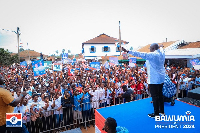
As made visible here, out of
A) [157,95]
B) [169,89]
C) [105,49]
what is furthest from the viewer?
[105,49]

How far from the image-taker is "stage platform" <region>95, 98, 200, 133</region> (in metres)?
2.49

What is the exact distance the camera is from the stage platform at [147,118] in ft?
8.18

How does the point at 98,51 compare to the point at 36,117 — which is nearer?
the point at 36,117

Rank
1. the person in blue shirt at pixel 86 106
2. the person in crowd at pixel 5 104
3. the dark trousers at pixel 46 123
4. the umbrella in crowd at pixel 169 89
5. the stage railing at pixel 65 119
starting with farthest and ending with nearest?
1. the person in blue shirt at pixel 86 106
2. the dark trousers at pixel 46 123
3. the stage railing at pixel 65 119
4. the umbrella in crowd at pixel 169 89
5. the person in crowd at pixel 5 104

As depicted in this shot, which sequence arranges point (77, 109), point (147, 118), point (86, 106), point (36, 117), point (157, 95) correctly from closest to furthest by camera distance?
point (157, 95)
point (147, 118)
point (36, 117)
point (77, 109)
point (86, 106)

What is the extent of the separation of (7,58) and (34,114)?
81.9ft

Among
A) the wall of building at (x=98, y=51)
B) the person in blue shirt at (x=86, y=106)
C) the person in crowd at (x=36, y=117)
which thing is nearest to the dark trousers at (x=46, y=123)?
the person in crowd at (x=36, y=117)

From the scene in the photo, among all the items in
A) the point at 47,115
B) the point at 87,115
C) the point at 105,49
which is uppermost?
the point at 105,49

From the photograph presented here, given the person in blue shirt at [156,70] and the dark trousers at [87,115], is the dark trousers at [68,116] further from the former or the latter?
the person in blue shirt at [156,70]

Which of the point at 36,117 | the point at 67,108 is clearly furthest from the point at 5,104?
the point at 67,108

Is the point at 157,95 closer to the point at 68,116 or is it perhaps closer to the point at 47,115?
the point at 68,116

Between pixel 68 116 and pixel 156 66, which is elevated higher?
pixel 156 66

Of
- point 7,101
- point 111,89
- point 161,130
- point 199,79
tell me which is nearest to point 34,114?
point 7,101

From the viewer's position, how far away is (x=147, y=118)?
9.56 feet
